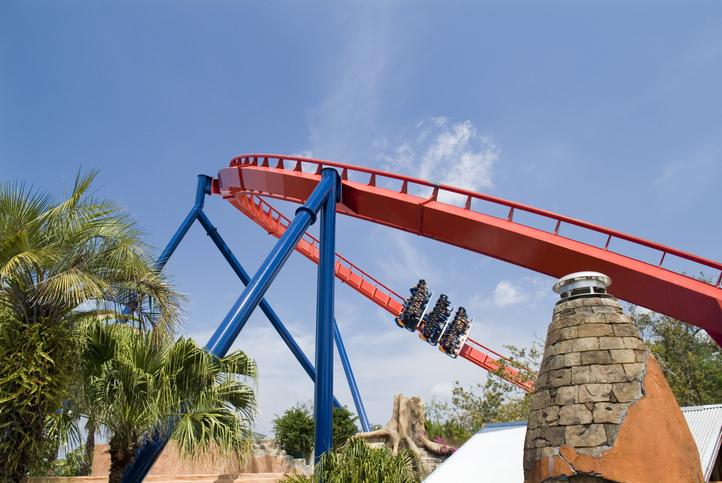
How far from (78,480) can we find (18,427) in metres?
6.75

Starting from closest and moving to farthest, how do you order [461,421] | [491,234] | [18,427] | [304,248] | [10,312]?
[18,427]
[10,312]
[491,234]
[304,248]
[461,421]

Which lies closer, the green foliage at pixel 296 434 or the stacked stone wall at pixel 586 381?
the stacked stone wall at pixel 586 381

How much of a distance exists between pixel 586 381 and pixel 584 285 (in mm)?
1022

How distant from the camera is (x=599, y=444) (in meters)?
4.31

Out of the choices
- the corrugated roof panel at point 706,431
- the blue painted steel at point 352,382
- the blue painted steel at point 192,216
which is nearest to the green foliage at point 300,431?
the blue painted steel at point 352,382

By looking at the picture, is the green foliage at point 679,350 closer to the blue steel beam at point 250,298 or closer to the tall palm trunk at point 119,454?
the blue steel beam at point 250,298

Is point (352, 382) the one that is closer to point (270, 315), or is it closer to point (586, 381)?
point (270, 315)

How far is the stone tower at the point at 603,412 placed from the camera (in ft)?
14.0

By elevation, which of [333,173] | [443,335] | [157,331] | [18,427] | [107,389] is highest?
[333,173]

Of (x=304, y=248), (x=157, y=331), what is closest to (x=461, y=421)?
(x=304, y=248)

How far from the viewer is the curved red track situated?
9203 millimetres

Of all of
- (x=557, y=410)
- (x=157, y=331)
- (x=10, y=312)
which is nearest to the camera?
(x=557, y=410)

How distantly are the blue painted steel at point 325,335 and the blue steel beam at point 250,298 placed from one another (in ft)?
1.14

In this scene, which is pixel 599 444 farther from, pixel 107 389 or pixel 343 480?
pixel 343 480
